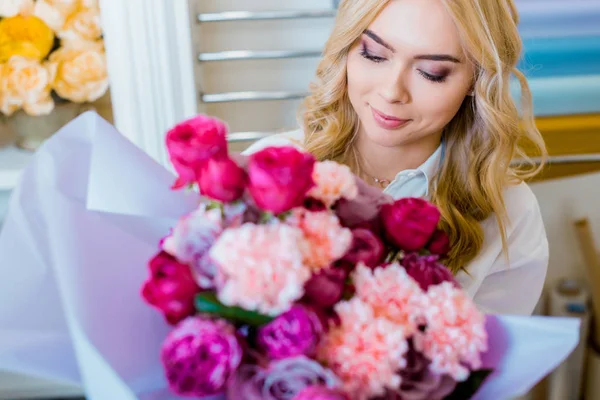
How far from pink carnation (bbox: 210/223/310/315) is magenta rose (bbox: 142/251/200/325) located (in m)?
0.03

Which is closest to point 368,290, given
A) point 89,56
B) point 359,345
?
point 359,345

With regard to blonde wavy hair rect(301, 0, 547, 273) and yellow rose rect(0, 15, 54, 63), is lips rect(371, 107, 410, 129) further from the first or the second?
yellow rose rect(0, 15, 54, 63)

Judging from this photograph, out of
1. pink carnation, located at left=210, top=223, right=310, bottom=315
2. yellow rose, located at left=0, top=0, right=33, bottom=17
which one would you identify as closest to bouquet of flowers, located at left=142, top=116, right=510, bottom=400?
pink carnation, located at left=210, top=223, right=310, bottom=315

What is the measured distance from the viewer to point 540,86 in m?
1.60

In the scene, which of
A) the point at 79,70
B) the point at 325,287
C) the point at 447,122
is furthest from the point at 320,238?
the point at 79,70

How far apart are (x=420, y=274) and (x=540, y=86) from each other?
1286 mm

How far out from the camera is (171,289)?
0.41 m

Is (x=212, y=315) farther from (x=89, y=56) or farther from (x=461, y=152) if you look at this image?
(x=89, y=56)

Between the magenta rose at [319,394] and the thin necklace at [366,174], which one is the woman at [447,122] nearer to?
the thin necklace at [366,174]

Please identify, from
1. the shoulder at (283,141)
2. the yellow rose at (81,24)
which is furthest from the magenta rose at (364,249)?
the yellow rose at (81,24)

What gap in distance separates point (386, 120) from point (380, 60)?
100 millimetres

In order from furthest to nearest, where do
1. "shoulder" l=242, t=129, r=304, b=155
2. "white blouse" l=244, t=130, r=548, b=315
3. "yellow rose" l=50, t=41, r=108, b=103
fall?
1. "yellow rose" l=50, t=41, r=108, b=103
2. "shoulder" l=242, t=129, r=304, b=155
3. "white blouse" l=244, t=130, r=548, b=315

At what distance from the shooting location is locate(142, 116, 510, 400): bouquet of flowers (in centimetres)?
40

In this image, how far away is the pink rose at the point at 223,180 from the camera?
428mm
